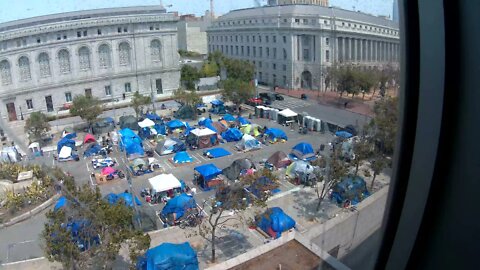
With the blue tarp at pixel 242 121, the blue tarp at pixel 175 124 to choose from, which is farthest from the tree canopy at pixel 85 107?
the blue tarp at pixel 242 121

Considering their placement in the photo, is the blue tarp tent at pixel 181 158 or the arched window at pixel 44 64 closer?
the arched window at pixel 44 64

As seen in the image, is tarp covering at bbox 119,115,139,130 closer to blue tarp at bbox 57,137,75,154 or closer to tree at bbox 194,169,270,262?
blue tarp at bbox 57,137,75,154

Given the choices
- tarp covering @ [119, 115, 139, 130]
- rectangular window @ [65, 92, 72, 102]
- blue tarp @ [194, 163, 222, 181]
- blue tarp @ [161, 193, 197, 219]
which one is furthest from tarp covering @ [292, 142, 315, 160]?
tarp covering @ [119, 115, 139, 130]

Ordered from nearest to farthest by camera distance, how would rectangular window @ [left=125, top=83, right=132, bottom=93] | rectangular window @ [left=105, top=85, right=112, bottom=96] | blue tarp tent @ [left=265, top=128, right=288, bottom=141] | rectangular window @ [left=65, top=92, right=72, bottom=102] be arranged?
rectangular window @ [left=125, top=83, right=132, bottom=93], rectangular window @ [left=65, top=92, right=72, bottom=102], rectangular window @ [left=105, top=85, right=112, bottom=96], blue tarp tent @ [left=265, top=128, right=288, bottom=141]

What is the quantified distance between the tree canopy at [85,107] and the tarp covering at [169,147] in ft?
6.39

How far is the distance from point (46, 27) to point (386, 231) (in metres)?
1.79

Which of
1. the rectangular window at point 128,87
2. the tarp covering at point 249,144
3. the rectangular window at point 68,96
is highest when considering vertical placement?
the rectangular window at point 128,87

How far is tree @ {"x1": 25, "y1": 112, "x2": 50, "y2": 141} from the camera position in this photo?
2.77 meters

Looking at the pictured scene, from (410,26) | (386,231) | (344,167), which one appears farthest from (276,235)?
(410,26)

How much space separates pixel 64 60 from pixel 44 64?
0.42 ft

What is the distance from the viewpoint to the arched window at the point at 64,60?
2.38 metres

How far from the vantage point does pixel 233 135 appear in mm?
5871

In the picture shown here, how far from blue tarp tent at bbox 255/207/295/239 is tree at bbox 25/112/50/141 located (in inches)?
71.0

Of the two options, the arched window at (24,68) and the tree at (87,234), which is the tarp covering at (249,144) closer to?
the tree at (87,234)
